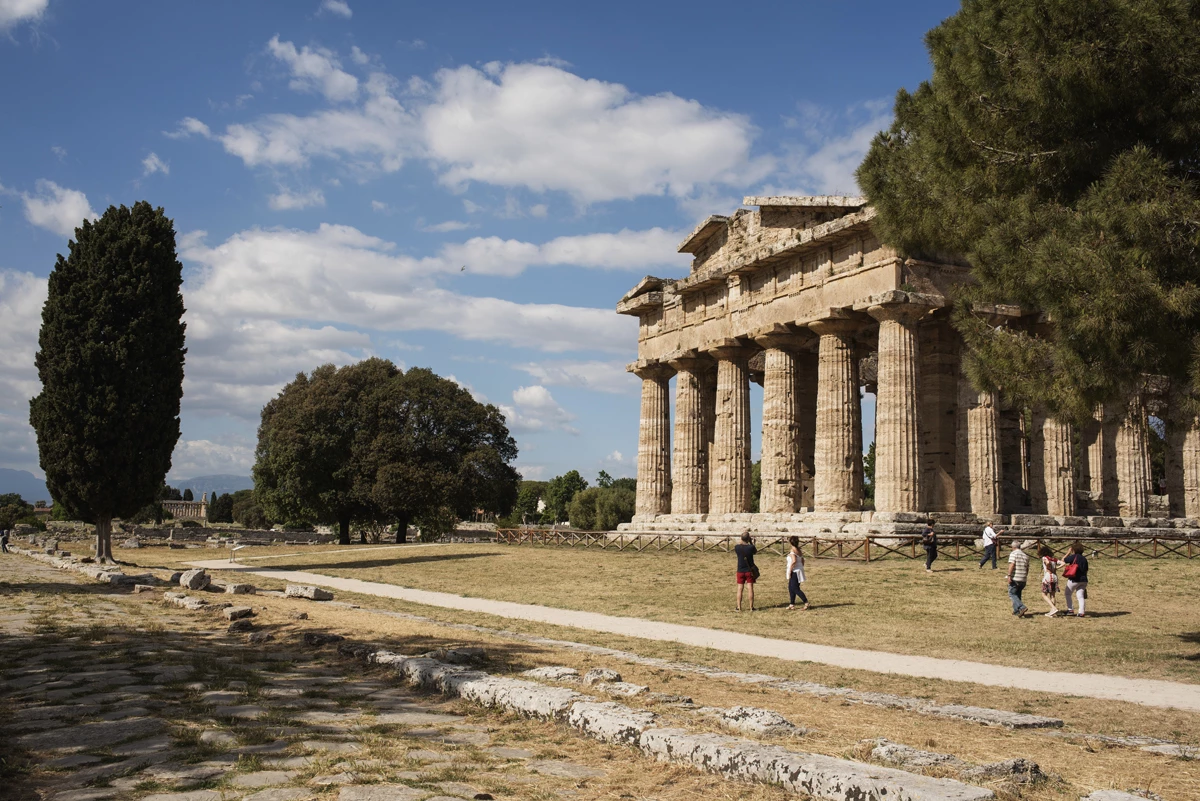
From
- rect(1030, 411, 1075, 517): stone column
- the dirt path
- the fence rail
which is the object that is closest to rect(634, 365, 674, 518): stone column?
the fence rail

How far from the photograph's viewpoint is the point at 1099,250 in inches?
468

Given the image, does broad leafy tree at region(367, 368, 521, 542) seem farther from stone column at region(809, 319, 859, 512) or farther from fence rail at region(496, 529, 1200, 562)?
stone column at region(809, 319, 859, 512)

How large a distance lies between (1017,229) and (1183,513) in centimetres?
3163

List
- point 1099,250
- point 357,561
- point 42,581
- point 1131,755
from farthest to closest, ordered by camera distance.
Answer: point 357,561 → point 42,581 → point 1099,250 → point 1131,755

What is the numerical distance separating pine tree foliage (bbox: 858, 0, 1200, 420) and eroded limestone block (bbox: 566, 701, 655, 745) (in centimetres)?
847

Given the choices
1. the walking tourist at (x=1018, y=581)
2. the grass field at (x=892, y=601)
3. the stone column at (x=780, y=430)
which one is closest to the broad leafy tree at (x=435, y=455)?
the grass field at (x=892, y=601)

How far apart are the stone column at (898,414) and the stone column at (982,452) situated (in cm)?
208

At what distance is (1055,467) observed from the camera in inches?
1239

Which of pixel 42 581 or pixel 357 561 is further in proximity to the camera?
pixel 357 561

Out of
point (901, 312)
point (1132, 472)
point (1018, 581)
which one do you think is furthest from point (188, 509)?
point (1018, 581)

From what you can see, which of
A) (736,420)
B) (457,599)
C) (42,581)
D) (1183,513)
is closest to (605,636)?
(457,599)

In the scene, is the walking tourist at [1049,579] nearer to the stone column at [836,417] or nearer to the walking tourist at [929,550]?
the walking tourist at [929,550]

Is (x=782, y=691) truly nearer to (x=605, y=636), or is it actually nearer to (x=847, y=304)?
(x=605, y=636)

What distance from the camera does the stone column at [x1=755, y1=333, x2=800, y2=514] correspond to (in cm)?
3369
